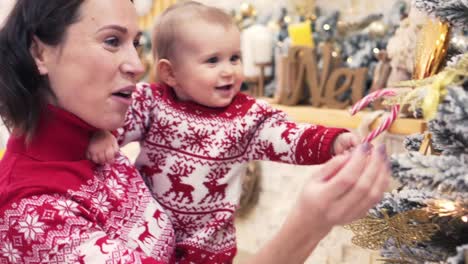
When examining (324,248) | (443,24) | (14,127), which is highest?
(443,24)

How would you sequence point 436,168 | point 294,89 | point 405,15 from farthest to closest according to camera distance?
point 294,89, point 405,15, point 436,168

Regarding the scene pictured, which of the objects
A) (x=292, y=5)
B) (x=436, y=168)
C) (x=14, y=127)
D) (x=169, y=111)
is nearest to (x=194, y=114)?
(x=169, y=111)

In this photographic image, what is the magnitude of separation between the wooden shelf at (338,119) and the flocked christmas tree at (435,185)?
33.0 inches

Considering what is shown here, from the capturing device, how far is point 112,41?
36.4 inches

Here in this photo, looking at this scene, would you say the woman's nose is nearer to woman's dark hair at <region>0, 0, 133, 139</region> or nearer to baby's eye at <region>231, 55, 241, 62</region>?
woman's dark hair at <region>0, 0, 133, 139</region>

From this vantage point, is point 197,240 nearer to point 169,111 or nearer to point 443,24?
point 169,111

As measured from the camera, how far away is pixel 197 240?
1.14 meters

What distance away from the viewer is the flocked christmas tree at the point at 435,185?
2.06ft

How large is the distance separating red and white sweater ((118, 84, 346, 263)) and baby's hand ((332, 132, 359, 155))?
0.54ft

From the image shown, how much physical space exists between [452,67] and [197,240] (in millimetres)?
670

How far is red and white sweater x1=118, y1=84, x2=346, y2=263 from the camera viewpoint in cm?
113

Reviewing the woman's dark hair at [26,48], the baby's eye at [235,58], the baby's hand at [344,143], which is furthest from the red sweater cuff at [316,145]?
the woman's dark hair at [26,48]

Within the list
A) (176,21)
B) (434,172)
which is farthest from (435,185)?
(176,21)

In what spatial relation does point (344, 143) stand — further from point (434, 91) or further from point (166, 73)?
point (166, 73)
